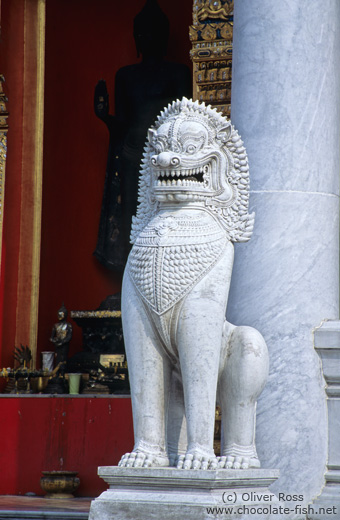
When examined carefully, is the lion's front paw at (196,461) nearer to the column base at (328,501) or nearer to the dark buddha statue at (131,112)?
the column base at (328,501)

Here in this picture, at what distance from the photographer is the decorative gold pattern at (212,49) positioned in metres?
9.52

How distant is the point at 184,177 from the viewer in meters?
5.79

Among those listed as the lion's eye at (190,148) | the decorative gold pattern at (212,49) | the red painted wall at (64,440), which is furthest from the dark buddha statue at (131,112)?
the lion's eye at (190,148)

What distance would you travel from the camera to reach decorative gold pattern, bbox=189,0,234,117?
9.52 metres

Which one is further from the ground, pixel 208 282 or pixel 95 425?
pixel 208 282

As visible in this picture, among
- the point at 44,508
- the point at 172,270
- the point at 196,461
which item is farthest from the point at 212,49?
the point at 196,461

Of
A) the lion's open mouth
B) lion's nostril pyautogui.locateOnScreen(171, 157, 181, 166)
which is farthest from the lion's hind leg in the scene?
lion's nostril pyautogui.locateOnScreen(171, 157, 181, 166)

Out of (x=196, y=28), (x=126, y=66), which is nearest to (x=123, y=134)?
(x=126, y=66)

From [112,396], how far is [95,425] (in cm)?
29

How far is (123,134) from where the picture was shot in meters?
11.1

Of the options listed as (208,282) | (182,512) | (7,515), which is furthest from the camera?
(7,515)

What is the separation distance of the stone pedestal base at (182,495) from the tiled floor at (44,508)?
2490 mm

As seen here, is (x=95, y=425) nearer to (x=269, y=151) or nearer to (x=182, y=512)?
(x=269, y=151)

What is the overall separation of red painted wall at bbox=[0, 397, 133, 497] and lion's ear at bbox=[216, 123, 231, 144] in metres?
3.84
